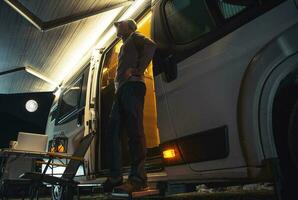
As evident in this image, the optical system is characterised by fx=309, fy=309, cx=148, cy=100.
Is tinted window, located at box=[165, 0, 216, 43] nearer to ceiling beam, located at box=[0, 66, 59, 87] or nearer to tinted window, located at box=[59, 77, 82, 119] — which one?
tinted window, located at box=[59, 77, 82, 119]

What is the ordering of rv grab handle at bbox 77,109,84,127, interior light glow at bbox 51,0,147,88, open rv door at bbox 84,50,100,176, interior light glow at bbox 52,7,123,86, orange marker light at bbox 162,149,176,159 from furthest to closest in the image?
rv grab handle at bbox 77,109,84,127 → interior light glow at bbox 52,7,123,86 → open rv door at bbox 84,50,100,176 → interior light glow at bbox 51,0,147,88 → orange marker light at bbox 162,149,176,159

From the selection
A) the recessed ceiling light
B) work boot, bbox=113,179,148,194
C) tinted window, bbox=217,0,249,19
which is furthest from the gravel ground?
the recessed ceiling light

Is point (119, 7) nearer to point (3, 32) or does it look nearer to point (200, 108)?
point (3, 32)

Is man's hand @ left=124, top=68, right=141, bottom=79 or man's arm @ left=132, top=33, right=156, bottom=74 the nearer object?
man's arm @ left=132, top=33, right=156, bottom=74

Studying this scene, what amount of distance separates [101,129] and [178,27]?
6.91ft

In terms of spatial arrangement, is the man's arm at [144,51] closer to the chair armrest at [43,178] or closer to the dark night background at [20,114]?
the chair armrest at [43,178]

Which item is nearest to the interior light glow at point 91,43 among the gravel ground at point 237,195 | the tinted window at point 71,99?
the tinted window at point 71,99

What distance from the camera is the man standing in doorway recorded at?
9.45 feet

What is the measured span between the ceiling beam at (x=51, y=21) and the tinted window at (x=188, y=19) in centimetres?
145

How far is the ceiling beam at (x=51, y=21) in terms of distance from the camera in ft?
13.5

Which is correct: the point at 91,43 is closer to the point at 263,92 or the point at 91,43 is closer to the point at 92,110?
the point at 92,110

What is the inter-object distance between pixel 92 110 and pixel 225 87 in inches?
A: 103

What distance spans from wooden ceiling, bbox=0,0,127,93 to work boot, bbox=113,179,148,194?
2398mm

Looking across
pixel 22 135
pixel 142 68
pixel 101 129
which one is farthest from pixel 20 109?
pixel 142 68
